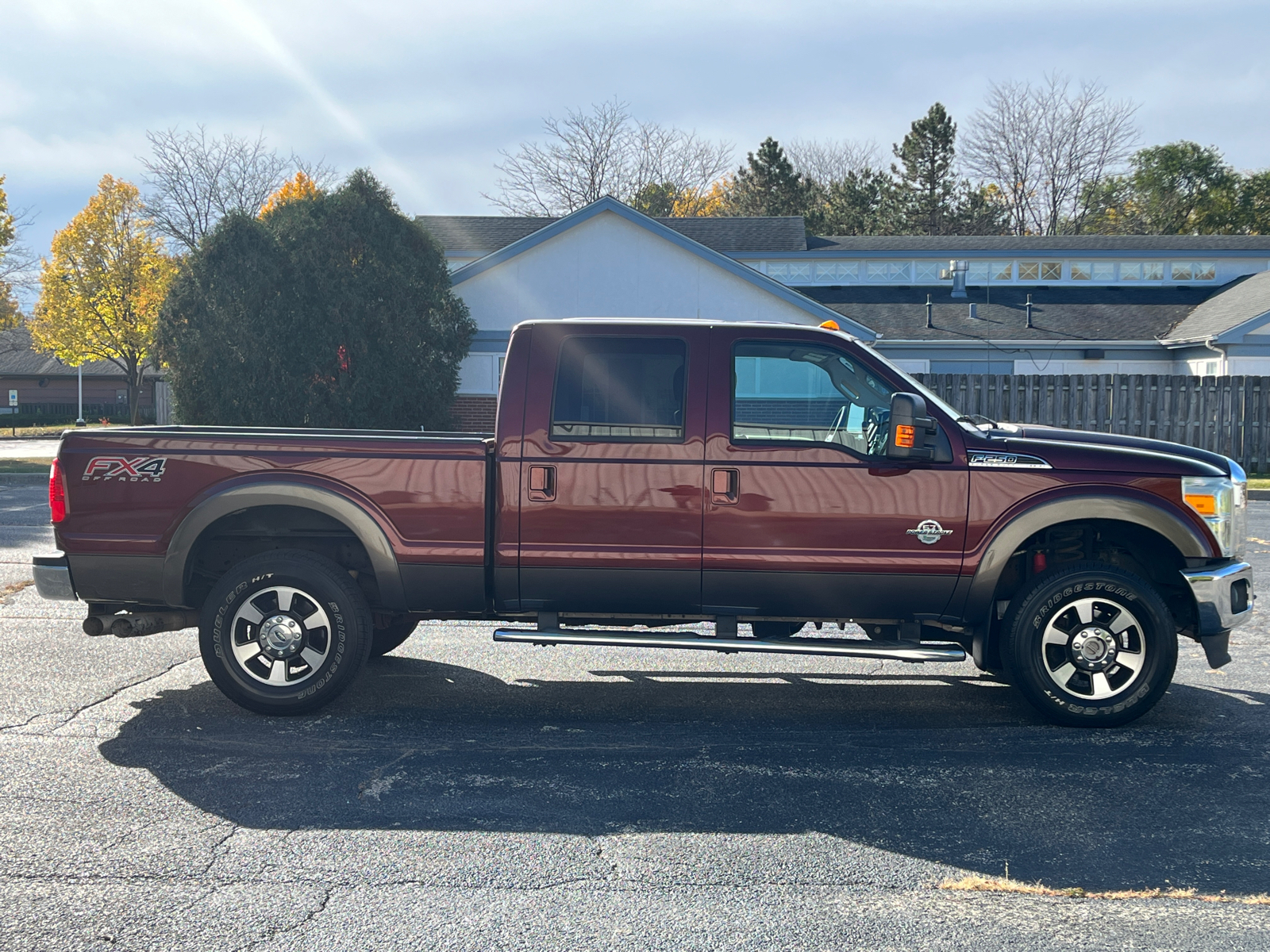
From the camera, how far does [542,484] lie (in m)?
5.82

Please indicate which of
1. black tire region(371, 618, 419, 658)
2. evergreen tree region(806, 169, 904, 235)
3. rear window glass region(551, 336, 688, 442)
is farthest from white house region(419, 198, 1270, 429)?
evergreen tree region(806, 169, 904, 235)

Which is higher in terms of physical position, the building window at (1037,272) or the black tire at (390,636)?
the building window at (1037,272)

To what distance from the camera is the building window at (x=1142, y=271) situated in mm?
33406

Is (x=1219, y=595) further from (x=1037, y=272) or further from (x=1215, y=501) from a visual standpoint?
(x=1037, y=272)

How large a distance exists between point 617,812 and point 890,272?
102ft

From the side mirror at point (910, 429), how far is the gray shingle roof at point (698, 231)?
89.6ft

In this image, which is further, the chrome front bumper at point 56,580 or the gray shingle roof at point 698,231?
the gray shingle roof at point 698,231

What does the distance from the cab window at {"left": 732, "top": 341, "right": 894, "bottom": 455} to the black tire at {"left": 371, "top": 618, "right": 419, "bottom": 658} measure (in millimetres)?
2698

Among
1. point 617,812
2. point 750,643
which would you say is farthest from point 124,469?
point 750,643

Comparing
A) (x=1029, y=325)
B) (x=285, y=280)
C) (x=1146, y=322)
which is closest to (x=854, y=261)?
(x=1029, y=325)

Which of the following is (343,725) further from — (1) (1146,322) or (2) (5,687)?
(1) (1146,322)

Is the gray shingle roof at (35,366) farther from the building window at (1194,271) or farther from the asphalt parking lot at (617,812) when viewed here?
the asphalt parking lot at (617,812)

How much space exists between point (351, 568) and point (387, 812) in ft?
6.70

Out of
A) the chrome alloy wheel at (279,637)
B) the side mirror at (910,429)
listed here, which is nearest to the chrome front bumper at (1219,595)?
the side mirror at (910,429)
